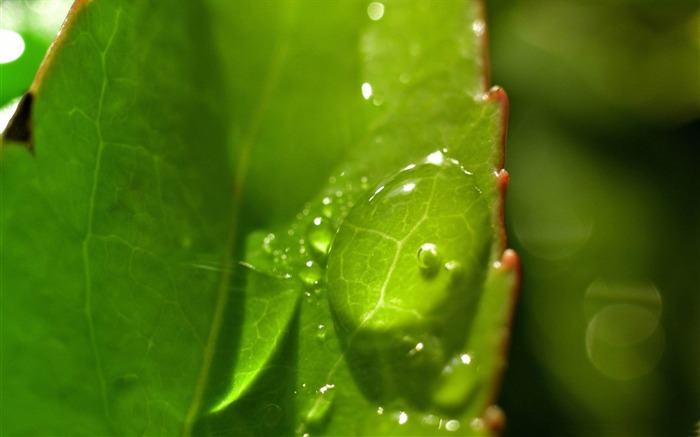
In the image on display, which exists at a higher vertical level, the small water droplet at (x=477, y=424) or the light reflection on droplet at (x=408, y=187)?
the light reflection on droplet at (x=408, y=187)

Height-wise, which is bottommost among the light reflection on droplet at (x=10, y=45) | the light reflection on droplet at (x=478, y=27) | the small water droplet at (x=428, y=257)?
the small water droplet at (x=428, y=257)

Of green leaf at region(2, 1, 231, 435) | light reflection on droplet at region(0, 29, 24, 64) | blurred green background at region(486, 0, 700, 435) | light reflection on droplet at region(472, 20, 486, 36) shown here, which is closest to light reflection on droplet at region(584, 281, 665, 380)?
blurred green background at region(486, 0, 700, 435)

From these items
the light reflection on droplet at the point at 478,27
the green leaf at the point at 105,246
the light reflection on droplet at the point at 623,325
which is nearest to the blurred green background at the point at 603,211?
the light reflection on droplet at the point at 623,325

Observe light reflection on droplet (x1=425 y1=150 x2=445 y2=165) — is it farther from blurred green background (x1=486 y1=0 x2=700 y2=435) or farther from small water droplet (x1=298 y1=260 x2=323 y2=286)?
blurred green background (x1=486 y1=0 x2=700 y2=435)

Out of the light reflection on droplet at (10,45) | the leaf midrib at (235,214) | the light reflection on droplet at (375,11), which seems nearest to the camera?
the leaf midrib at (235,214)

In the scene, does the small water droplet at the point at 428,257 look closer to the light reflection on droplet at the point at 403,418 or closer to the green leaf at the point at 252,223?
the green leaf at the point at 252,223
